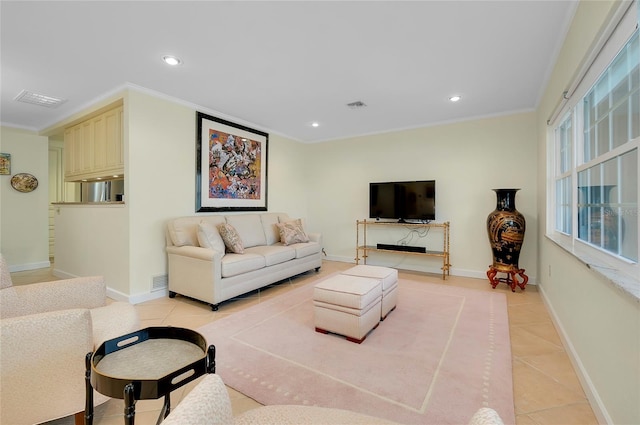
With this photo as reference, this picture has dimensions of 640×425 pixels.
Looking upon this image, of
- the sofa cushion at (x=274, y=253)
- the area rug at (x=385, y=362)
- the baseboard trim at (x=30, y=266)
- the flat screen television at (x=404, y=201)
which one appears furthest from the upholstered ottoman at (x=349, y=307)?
the baseboard trim at (x=30, y=266)

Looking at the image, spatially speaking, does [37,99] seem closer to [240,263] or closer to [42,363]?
[240,263]

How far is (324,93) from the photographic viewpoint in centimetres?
348

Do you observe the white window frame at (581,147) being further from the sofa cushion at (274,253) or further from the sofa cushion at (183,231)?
the sofa cushion at (183,231)

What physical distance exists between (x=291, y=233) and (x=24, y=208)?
4.50 metres

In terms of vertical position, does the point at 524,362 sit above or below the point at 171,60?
below

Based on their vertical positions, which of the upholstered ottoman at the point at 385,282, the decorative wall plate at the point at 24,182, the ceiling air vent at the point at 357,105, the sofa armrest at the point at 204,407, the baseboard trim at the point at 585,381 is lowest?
the baseboard trim at the point at 585,381

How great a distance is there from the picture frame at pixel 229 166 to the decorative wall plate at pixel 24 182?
3.27 m

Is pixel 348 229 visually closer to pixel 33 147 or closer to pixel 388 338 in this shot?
pixel 388 338

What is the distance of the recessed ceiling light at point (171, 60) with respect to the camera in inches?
104

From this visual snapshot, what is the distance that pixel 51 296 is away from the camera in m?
1.78

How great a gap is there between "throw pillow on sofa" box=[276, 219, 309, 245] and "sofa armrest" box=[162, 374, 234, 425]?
3784 millimetres

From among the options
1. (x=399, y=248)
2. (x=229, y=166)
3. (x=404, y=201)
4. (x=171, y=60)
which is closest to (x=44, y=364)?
(x=171, y=60)

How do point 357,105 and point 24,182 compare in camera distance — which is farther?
point 24,182

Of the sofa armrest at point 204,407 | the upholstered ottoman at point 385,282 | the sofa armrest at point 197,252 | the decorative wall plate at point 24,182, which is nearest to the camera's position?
the sofa armrest at point 204,407
